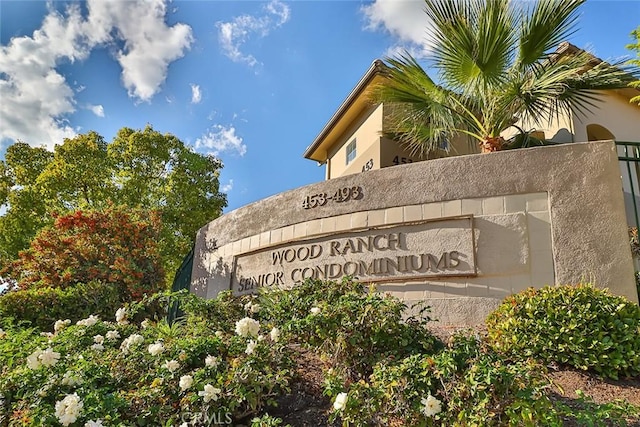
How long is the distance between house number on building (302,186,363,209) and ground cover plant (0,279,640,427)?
2.83m

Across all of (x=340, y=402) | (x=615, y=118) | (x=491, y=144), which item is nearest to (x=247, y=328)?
(x=340, y=402)

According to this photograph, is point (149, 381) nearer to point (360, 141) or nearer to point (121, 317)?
point (121, 317)

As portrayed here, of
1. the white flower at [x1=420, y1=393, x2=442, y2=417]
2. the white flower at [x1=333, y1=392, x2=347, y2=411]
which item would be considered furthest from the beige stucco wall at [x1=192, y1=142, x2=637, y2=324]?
the white flower at [x1=333, y1=392, x2=347, y2=411]

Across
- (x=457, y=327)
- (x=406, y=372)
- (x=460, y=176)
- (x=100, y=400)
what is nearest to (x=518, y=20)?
(x=460, y=176)

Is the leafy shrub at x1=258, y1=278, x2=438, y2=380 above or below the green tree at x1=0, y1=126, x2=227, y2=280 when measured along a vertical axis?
below

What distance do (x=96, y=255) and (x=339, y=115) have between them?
775cm

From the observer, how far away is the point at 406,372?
3670 millimetres

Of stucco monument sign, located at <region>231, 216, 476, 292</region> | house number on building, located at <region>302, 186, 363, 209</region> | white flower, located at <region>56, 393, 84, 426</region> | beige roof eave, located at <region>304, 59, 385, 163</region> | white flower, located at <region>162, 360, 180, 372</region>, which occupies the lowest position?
white flower, located at <region>56, 393, 84, 426</region>

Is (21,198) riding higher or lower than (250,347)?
higher

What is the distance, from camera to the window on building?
15.5 metres

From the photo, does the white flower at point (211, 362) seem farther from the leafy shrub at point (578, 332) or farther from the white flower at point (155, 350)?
the leafy shrub at point (578, 332)

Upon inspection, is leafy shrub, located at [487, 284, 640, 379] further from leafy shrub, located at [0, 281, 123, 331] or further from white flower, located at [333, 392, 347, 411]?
leafy shrub, located at [0, 281, 123, 331]

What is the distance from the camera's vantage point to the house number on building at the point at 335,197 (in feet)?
26.8

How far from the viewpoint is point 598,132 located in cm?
1339
